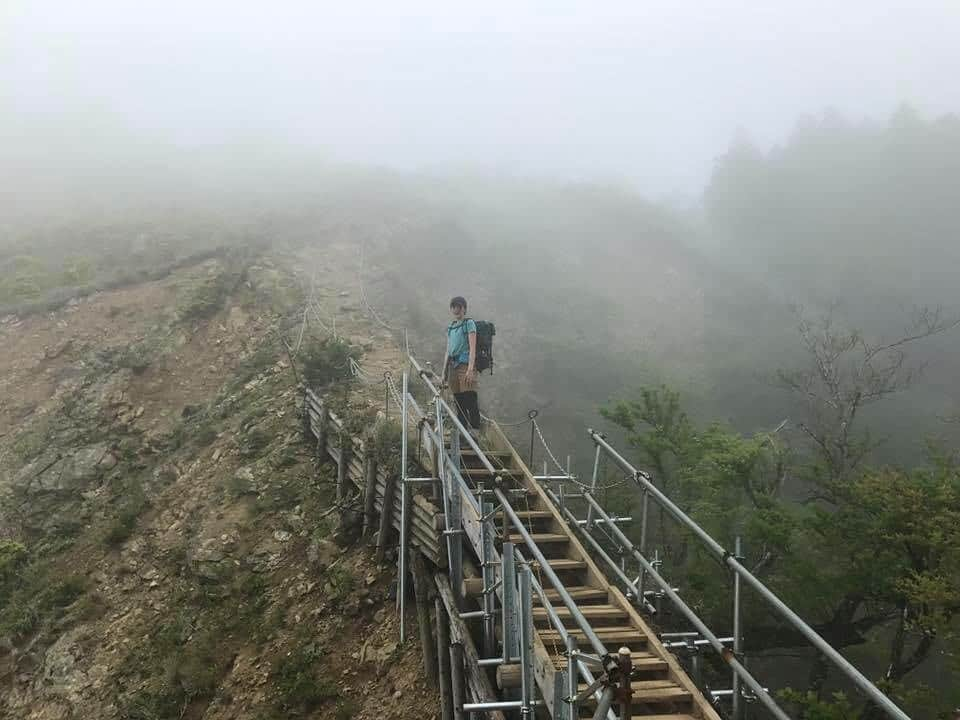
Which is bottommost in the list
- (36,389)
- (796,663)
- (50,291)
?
(796,663)

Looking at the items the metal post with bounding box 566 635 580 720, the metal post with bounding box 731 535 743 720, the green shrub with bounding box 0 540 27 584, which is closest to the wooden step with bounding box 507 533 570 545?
the metal post with bounding box 731 535 743 720

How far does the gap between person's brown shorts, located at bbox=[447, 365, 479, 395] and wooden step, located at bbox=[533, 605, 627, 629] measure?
3.36 metres

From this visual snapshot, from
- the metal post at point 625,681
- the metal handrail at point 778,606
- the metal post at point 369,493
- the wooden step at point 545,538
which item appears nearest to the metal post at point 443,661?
the wooden step at point 545,538

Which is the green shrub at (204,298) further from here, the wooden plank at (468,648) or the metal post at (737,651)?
the metal post at (737,651)

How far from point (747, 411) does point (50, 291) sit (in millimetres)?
25066

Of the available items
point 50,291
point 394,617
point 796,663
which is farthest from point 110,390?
point 796,663

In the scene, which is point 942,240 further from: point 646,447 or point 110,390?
point 110,390

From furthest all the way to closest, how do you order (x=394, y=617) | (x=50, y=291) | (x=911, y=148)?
(x=911, y=148) → (x=50, y=291) → (x=394, y=617)

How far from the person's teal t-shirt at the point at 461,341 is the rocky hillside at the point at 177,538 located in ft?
10.6

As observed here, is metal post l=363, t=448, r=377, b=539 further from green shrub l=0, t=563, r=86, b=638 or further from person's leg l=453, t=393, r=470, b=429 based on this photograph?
green shrub l=0, t=563, r=86, b=638

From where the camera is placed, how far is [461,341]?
8.62 m

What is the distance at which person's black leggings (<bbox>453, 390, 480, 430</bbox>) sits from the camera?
341 inches

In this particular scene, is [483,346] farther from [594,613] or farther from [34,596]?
[34,596]

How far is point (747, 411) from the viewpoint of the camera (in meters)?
26.3
